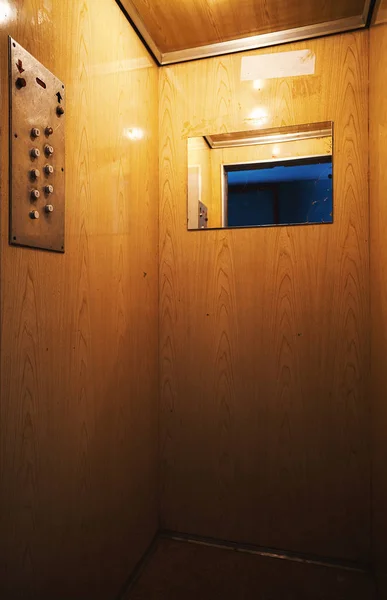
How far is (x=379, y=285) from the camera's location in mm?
1583

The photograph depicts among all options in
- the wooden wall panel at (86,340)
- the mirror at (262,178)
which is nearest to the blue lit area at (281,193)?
the mirror at (262,178)

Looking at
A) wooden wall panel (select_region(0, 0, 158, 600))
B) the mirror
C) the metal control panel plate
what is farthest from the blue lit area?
the metal control panel plate

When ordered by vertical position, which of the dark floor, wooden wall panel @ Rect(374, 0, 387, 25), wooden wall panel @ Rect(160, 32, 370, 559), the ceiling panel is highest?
the ceiling panel

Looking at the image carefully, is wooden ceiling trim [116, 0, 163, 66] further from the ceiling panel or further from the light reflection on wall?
the light reflection on wall

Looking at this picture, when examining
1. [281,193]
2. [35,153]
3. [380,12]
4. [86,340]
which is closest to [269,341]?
[281,193]

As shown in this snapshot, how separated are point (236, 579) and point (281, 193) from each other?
1.82m

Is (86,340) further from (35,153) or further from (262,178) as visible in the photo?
(262,178)

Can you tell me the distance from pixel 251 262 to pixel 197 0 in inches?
46.2

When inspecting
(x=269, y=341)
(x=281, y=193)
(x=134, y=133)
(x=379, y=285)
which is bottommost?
(x=269, y=341)

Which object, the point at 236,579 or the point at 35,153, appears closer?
the point at 35,153

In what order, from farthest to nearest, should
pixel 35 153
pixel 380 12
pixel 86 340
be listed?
pixel 380 12 → pixel 86 340 → pixel 35 153

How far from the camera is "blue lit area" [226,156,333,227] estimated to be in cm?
183

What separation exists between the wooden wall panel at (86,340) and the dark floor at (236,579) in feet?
0.46

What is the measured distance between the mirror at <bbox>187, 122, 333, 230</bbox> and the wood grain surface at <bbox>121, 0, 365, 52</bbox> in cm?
47
